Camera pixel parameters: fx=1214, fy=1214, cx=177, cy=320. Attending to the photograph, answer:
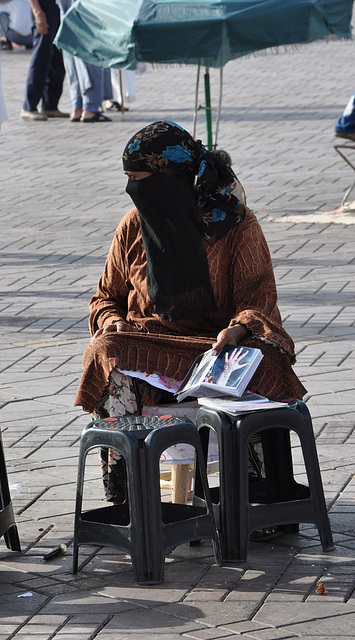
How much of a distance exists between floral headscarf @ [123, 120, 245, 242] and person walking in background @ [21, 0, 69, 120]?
11773 mm

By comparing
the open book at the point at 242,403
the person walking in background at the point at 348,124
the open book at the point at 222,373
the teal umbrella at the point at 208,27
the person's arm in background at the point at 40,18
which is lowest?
the person walking in background at the point at 348,124

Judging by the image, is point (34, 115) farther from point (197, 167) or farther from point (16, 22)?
point (197, 167)

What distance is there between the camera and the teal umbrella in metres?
9.20

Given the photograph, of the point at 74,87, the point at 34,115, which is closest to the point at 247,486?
the point at 74,87

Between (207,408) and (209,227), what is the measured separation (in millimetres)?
711

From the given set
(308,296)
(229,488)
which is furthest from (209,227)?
(308,296)

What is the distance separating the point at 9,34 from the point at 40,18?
1033 centimetres

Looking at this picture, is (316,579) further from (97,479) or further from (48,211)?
(48,211)

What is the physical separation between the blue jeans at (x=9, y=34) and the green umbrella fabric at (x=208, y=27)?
53.6ft

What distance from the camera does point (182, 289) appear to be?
4.29m

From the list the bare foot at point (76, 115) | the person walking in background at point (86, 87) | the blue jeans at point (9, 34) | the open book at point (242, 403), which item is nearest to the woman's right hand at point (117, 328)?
the open book at point (242, 403)

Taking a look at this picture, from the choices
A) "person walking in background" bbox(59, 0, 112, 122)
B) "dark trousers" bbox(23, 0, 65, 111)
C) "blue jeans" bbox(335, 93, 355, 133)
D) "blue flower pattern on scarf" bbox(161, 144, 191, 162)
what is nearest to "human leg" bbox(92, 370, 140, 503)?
"blue flower pattern on scarf" bbox(161, 144, 191, 162)

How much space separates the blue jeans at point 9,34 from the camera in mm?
25375

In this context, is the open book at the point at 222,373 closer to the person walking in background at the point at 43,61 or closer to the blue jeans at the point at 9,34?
the person walking in background at the point at 43,61
